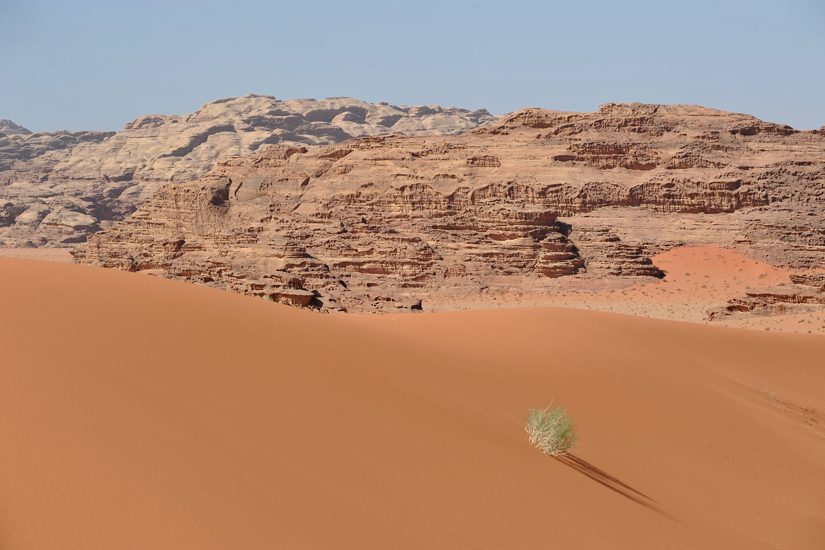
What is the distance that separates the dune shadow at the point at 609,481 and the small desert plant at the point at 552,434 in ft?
0.55

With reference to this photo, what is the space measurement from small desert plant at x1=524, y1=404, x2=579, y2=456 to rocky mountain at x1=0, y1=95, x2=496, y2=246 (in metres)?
84.3

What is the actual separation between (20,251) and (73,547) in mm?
78724

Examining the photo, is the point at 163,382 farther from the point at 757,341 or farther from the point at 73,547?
the point at 757,341

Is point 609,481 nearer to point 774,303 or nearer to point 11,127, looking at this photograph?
point 774,303

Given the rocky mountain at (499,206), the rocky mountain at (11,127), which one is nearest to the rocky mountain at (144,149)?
the rocky mountain at (499,206)

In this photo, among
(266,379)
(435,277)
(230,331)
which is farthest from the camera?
(435,277)

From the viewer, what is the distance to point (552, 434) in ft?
26.3

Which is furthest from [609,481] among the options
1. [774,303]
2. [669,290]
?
[669,290]

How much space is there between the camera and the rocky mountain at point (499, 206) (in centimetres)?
4294

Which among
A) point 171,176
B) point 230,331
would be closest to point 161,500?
point 230,331

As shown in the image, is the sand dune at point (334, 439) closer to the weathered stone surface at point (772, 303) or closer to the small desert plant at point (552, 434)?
the small desert plant at point (552, 434)

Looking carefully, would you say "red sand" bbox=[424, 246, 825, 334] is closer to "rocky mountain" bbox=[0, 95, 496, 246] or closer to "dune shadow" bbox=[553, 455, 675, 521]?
"dune shadow" bbox=[553, 455, 675, 521]

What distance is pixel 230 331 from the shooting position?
26.3 ft

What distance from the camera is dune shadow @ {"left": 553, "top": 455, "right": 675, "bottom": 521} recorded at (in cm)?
772
